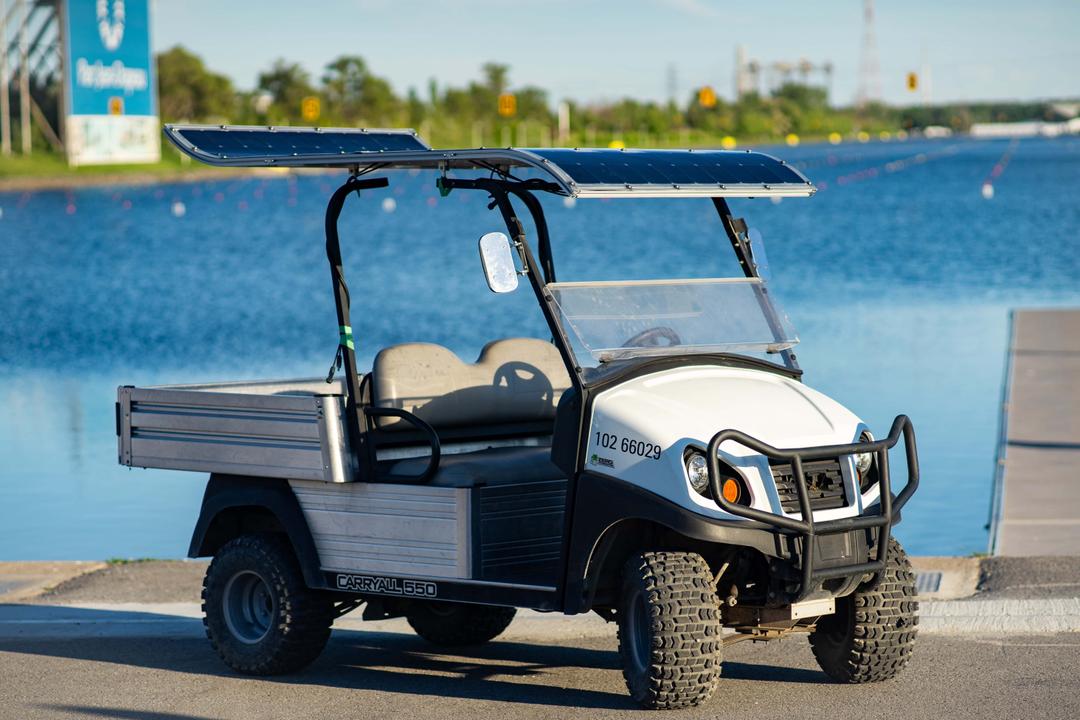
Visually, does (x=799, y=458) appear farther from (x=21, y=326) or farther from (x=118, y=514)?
(x=21, y=326)

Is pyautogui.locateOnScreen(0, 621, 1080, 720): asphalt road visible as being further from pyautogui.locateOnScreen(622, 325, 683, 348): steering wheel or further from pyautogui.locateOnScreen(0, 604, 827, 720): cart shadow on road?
pyautogui.locateOnScreen(622, 325, 683, 348): steering wheel

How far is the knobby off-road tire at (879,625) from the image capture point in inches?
256

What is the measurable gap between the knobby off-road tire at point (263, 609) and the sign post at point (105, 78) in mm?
97757

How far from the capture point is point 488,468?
6852 mm

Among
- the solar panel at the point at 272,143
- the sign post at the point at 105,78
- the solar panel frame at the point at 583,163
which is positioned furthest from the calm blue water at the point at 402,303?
the sign post at the point at 105,78

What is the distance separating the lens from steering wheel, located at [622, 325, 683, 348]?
666cm

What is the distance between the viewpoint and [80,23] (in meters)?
102

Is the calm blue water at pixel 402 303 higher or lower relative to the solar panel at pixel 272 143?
lower

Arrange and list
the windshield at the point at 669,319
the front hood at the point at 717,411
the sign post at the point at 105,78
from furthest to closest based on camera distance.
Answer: the sign post at the point at 105,78 < the windshield at the point at 669,319 < the front hood at the point at 717,411

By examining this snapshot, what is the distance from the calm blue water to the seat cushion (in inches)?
165

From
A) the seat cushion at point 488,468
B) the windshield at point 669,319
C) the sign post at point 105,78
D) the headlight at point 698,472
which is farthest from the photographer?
the sign post at point 105,78

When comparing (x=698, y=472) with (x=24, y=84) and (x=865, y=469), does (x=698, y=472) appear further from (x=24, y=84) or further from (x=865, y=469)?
(x=24, y=84)

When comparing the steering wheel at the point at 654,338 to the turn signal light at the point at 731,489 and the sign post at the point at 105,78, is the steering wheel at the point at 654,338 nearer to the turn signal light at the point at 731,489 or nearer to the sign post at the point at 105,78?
the turn signal light at the point at 731,489

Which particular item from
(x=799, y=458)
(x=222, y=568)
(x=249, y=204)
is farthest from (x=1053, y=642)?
(x=249, y=204)
